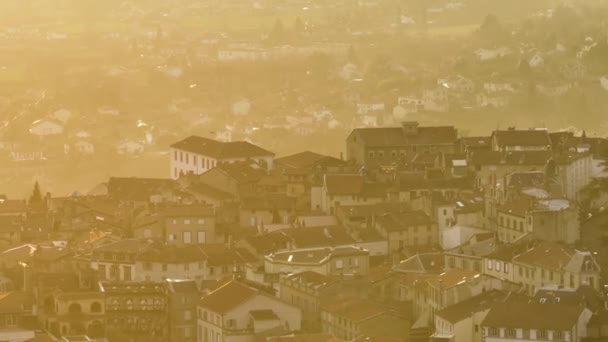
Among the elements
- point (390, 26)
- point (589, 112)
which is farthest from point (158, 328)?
point (390, 26)

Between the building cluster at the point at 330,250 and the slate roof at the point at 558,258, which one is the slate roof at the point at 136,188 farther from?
the slate roof at the point at 558,258

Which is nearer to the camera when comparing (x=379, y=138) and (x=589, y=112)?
(x=379, y=138)

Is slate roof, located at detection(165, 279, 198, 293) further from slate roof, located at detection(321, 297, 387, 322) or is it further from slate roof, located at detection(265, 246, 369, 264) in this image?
slate roof, located at detection(321, 297, 387, 322)

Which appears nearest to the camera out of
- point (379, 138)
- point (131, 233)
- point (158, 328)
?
point (158, 328)

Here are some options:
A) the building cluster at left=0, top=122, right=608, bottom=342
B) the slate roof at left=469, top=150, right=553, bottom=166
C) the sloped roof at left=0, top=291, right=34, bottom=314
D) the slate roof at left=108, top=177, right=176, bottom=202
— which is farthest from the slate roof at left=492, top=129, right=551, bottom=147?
the sloped roof at left=0, top=291, right=34, bottom=314

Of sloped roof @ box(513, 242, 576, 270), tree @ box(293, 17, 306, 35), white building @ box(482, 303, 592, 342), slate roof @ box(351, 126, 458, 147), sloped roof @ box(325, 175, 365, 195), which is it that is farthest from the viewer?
tree @ box(293, 17, 306, 35)

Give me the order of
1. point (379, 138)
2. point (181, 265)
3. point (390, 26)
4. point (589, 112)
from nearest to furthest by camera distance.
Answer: point (181, 265)
point (379, 138)
point (589, 112)
point (390, 26)

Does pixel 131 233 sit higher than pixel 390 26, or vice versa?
pixel 390 26

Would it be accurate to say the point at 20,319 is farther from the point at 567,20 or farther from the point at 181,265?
the point at 567,20
